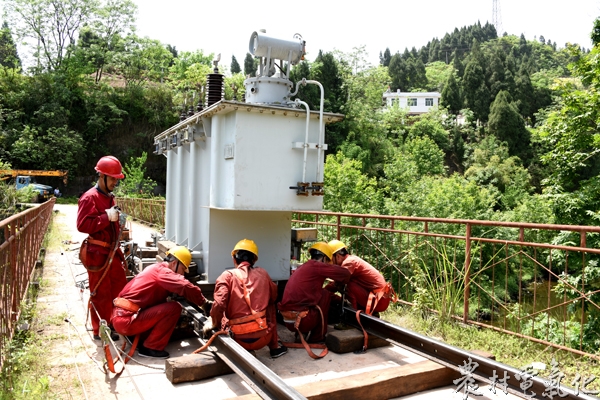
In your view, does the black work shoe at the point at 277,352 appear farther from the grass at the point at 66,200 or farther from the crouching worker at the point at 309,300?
the grass at the point at 66,200

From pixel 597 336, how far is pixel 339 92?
156ft

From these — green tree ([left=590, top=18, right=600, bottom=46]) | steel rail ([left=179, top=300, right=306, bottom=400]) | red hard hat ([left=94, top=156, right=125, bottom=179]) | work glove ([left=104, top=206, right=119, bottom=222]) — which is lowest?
steel rail ([left=179, top=300, right=306, bottom=400])

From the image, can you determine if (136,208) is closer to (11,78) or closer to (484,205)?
(484,205)

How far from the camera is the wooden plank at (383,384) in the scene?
3.95 m

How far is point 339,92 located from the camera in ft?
184

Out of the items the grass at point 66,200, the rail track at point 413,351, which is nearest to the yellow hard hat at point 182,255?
the rail track at point 413,351

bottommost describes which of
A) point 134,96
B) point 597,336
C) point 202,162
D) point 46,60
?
point 597,336

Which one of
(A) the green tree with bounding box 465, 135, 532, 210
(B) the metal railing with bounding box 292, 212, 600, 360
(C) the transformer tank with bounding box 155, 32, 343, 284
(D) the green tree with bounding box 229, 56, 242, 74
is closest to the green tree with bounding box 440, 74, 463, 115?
(A) the green tree with bounding box 465, 135, 532, 210

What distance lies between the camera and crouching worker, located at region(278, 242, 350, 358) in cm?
546

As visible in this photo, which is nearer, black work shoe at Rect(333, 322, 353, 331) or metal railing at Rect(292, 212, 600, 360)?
metal railing at Rect(292, 212, 600, 360)

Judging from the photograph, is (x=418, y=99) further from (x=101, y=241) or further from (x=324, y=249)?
(x=101, y=241)

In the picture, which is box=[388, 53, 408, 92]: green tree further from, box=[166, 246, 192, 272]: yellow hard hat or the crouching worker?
box=[166, 246, 192, 272]: yellow hard hat

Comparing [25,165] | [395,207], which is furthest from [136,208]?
[25,165]

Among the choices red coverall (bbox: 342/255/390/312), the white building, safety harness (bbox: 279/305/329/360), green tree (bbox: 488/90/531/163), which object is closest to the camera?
safety harness (bbox: 279/305/329/360)
